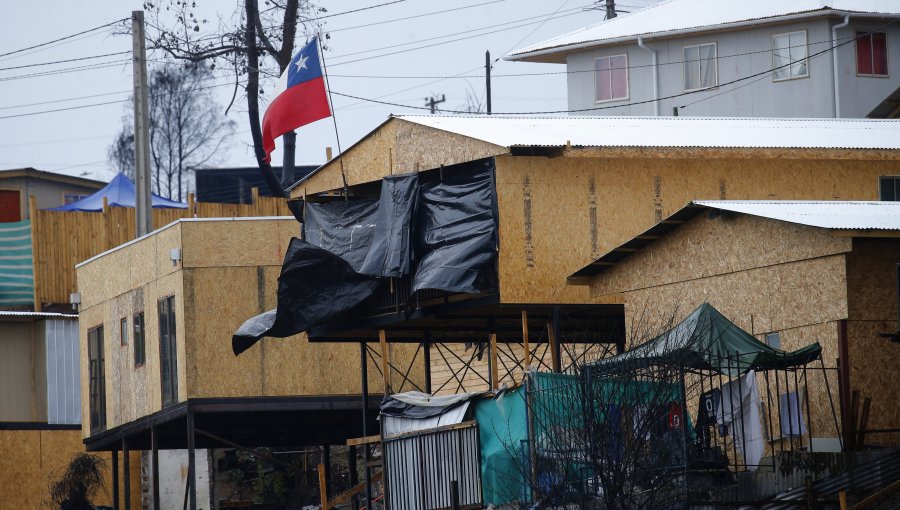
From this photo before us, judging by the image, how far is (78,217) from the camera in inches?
1746

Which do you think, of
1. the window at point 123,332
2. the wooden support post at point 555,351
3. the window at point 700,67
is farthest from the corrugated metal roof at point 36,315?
the wooden support post at point 555,351

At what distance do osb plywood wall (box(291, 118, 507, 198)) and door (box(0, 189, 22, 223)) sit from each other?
2468cm

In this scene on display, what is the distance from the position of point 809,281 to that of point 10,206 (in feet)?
122

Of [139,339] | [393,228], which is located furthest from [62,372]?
[393,228]

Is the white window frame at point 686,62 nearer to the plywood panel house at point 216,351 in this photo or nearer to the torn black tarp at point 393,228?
the plywood panel house at point 216,351

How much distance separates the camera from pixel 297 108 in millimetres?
29766

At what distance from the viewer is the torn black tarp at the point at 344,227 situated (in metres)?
28.8

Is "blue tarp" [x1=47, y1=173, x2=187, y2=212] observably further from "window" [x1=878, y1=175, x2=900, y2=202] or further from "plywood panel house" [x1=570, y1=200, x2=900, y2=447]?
"plywood panel house" [x1=570, y1=200, x2=900, y2=447]

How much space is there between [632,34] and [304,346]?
17.3 metres

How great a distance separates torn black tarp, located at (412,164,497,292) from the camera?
26.7m

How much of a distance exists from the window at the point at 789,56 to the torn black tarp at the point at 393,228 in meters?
18.9

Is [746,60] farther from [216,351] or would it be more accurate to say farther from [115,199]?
[115,199]

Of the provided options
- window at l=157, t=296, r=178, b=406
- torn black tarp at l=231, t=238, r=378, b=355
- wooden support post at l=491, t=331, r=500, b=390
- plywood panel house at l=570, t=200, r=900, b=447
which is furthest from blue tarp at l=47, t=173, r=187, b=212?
plywood panel house at l=570, t=200, r=900, b=447

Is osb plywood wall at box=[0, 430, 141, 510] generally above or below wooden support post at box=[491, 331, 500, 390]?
below
